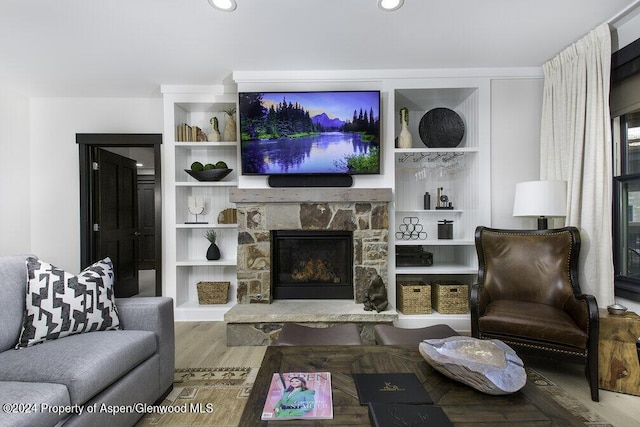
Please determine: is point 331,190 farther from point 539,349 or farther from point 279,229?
point 539,349

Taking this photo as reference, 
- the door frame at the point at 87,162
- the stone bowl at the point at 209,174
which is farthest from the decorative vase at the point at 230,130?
the door frame at the point at 87,162

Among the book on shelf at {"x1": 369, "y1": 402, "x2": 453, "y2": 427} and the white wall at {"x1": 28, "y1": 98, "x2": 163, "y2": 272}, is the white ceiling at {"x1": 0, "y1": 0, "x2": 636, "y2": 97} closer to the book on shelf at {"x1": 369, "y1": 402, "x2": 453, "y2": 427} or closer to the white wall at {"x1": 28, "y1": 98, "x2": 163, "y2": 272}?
the white wall at {"x1": 28, "y1": 98, "x2": 163, "y2": 272}

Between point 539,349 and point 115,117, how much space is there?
185 inches

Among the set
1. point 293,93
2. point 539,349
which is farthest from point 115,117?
point 539,349

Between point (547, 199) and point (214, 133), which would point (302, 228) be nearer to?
point (214, 133)

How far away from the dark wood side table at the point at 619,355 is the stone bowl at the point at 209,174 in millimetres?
3381

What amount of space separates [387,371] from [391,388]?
158mm

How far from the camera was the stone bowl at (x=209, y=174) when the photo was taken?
3.44 metres

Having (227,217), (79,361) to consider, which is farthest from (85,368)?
(227,217)

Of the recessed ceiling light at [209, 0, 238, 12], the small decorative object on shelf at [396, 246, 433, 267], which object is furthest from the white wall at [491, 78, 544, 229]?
the recessed ceiling light at [209, 0, 238, 12]

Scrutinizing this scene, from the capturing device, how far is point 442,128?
10.8ft

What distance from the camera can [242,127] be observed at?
3.07m

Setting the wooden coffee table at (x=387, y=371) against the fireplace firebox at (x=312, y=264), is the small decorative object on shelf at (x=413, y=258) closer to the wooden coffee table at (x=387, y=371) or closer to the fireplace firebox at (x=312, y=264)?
the fireplace firebox at (x=312, y=264)

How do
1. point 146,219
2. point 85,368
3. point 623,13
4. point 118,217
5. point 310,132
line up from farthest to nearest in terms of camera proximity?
point 146,219 < point 118,217 < point 310,132 < point 623,13 < point 85,368
